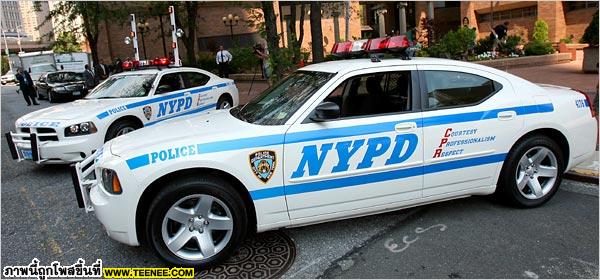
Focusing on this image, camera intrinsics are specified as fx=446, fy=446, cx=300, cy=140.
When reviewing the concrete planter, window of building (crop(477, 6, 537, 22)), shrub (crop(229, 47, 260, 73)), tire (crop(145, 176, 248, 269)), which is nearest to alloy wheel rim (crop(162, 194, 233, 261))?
tire (crop(145, 176, 248, 269))

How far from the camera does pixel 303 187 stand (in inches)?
138

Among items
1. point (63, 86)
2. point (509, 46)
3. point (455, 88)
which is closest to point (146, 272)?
point (455, 88)

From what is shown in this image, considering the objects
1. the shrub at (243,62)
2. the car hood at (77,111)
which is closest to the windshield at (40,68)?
the shrub at (243,62)

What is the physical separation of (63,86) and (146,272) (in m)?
18.6

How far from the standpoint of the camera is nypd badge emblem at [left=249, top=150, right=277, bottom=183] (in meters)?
3.40

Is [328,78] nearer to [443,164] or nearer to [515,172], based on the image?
[443,164]

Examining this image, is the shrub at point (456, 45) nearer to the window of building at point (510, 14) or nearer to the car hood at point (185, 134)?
the window of building at point (510, 14)

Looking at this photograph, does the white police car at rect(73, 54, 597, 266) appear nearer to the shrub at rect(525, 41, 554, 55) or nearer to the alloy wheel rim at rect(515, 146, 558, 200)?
the alloy wheel rim at rect(515, 146, 558, 200)

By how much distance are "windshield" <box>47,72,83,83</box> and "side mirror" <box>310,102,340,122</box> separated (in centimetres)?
1978

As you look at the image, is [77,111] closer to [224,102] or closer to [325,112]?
[224,102]

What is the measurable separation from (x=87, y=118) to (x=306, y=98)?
13.8ft

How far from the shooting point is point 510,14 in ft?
95.4

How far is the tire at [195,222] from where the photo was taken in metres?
3.29

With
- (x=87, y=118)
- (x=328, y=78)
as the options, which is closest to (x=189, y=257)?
(x=328, y=78)
